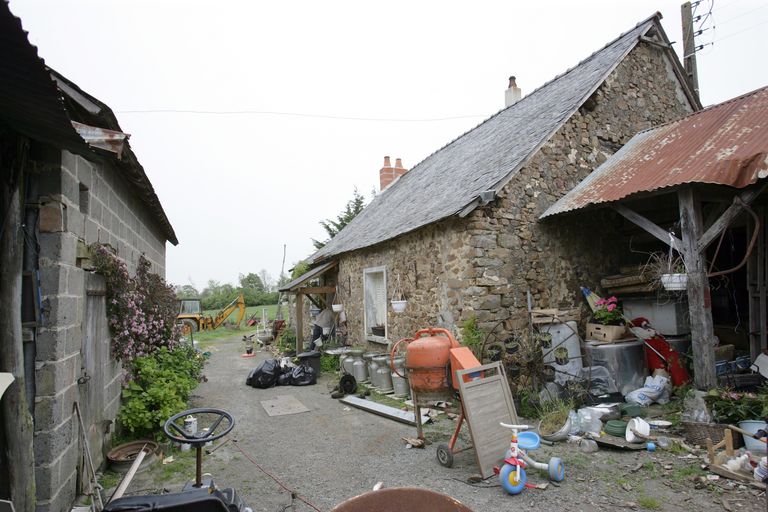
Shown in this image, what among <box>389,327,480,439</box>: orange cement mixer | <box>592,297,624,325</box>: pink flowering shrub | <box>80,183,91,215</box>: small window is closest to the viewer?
<box>80,183,91,215</box>: small window

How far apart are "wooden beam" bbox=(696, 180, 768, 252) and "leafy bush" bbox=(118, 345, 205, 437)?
7055mm

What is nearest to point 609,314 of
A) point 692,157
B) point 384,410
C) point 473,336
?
point 473,336

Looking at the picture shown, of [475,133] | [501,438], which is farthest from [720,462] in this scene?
[475,133]

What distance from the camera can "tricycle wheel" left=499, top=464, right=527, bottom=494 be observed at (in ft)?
13.3

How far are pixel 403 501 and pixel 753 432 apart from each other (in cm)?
464

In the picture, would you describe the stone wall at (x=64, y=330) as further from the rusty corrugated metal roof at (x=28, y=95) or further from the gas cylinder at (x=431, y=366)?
the gas cylinder at (x=431, y=366)

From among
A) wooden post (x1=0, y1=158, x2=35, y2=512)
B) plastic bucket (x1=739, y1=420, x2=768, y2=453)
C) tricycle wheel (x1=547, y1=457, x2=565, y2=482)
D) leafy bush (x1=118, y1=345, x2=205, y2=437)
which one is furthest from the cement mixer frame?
wooden post (x1=0, y1=158, x2=35, y2=512)

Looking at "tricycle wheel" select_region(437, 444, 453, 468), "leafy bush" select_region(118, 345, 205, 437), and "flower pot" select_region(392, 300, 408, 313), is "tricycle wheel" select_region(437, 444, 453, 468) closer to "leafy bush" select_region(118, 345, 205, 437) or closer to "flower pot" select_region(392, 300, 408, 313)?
"leafy bush" select_region(118, 345, 205, 437)

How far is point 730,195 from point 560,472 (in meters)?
4.60

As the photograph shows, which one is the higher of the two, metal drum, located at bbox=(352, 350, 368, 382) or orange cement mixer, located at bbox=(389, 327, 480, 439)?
orange cement mixer, located at bbox=(389, 327, 480, 439)

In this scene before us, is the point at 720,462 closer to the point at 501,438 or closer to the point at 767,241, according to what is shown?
the point at 501,438

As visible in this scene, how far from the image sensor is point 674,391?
6.38 m

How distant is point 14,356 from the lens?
10.3 ft

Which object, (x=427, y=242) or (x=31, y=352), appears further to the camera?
(x=427, y=242)
